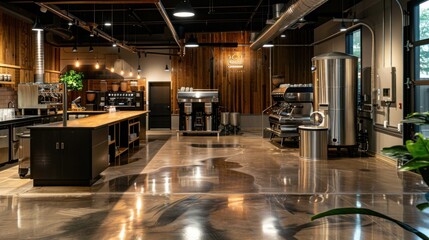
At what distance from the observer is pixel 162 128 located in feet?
57.1

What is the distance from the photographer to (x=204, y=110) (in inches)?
579

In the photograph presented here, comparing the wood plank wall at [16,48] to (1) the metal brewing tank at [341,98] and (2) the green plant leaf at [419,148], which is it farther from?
(2) the green plant leaf at [419,148]

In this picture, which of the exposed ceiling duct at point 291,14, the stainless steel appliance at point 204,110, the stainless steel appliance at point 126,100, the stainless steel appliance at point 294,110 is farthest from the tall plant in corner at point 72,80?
the stainless steel appliance at point 294,110

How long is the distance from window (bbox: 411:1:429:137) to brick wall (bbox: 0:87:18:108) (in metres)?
9.80

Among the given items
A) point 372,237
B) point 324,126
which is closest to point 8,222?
point 372,237

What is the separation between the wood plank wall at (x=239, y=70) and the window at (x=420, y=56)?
27.7ft

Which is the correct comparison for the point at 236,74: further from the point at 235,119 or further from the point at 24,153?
the point at 24,153

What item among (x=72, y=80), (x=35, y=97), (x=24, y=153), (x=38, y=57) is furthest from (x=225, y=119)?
(x=24, y=153)

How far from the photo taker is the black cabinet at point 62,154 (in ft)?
20.4

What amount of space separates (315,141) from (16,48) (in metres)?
8.63

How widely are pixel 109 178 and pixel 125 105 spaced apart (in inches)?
340

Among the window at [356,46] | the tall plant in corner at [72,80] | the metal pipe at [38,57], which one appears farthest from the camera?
the tall plant in corner at [72,80]

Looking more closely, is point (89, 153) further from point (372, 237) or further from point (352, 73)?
point (352, 73)

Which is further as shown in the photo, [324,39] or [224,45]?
[224,45]
